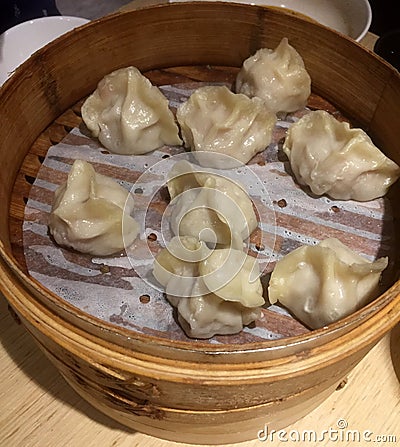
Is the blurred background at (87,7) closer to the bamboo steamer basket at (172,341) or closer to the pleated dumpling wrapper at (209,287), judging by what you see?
the bamboo steamer basket at (172,341)

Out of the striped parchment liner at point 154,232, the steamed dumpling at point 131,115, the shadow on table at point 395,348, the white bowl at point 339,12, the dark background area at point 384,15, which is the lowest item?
the shadow on table at point 395,348

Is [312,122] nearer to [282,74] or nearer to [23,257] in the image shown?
[282,74]

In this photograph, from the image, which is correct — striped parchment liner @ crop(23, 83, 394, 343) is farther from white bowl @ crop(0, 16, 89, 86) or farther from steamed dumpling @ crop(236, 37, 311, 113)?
white bowl @ crop(0, 16, 89, 86)

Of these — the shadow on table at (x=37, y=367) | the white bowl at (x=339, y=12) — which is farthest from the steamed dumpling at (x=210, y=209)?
the white bowl at (x=339, y=12)

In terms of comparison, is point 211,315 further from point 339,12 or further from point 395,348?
point 339,12

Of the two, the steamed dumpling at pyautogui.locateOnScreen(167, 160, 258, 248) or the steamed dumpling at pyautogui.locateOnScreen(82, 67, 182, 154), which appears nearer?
the steamed dumpling at pyautogui.locateOnScreen(167, 160, 258, 248)

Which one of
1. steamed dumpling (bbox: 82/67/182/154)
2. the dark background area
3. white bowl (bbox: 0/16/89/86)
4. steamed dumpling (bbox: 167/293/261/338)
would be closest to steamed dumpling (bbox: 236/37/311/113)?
steamed dumpling (bbox: 82/67/182/154)

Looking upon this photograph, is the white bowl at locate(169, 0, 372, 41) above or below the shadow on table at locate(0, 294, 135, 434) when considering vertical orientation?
above
